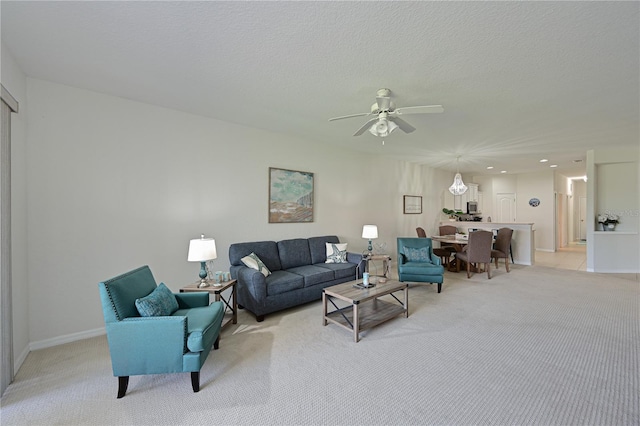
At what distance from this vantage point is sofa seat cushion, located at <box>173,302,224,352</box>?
1993 mm

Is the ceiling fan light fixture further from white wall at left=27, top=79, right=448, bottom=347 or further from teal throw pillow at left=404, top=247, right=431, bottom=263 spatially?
teal throw pillow at left=404, top=247, right=431, bottom=263

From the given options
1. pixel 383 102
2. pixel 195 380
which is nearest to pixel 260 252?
pixel 195 380

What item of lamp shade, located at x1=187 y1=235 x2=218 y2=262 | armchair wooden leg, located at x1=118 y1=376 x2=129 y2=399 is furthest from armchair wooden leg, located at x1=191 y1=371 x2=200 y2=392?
lamp shade, located at x1=187 y1=235 x2=218 y2=262

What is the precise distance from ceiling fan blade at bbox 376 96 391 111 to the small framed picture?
15.2 ft

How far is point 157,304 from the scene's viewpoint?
221 centimetres

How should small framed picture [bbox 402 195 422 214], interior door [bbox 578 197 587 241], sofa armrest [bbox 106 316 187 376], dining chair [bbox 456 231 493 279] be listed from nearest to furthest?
sofa armrest [bbox 106 316 187 376]
dining chair [bbox 456 231 493 279]
small framed picture [bbox 402 195 422 214]
interior door [bbox 578 197 587 241]

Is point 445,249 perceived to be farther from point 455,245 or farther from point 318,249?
point 318,249

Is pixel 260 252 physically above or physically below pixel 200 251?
below

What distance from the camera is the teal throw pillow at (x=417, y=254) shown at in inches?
187

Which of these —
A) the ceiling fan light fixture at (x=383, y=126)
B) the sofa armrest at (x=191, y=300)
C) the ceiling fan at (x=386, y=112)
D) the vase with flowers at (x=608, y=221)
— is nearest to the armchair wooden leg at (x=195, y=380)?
the sofa armrest at (x=191, y=300)

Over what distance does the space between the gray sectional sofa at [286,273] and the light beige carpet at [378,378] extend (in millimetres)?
255

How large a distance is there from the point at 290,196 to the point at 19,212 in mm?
3173

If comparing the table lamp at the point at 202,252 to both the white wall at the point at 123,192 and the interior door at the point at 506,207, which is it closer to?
the white wall at the point at 123,192

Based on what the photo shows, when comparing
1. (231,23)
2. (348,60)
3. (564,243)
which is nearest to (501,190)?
(564,243)
